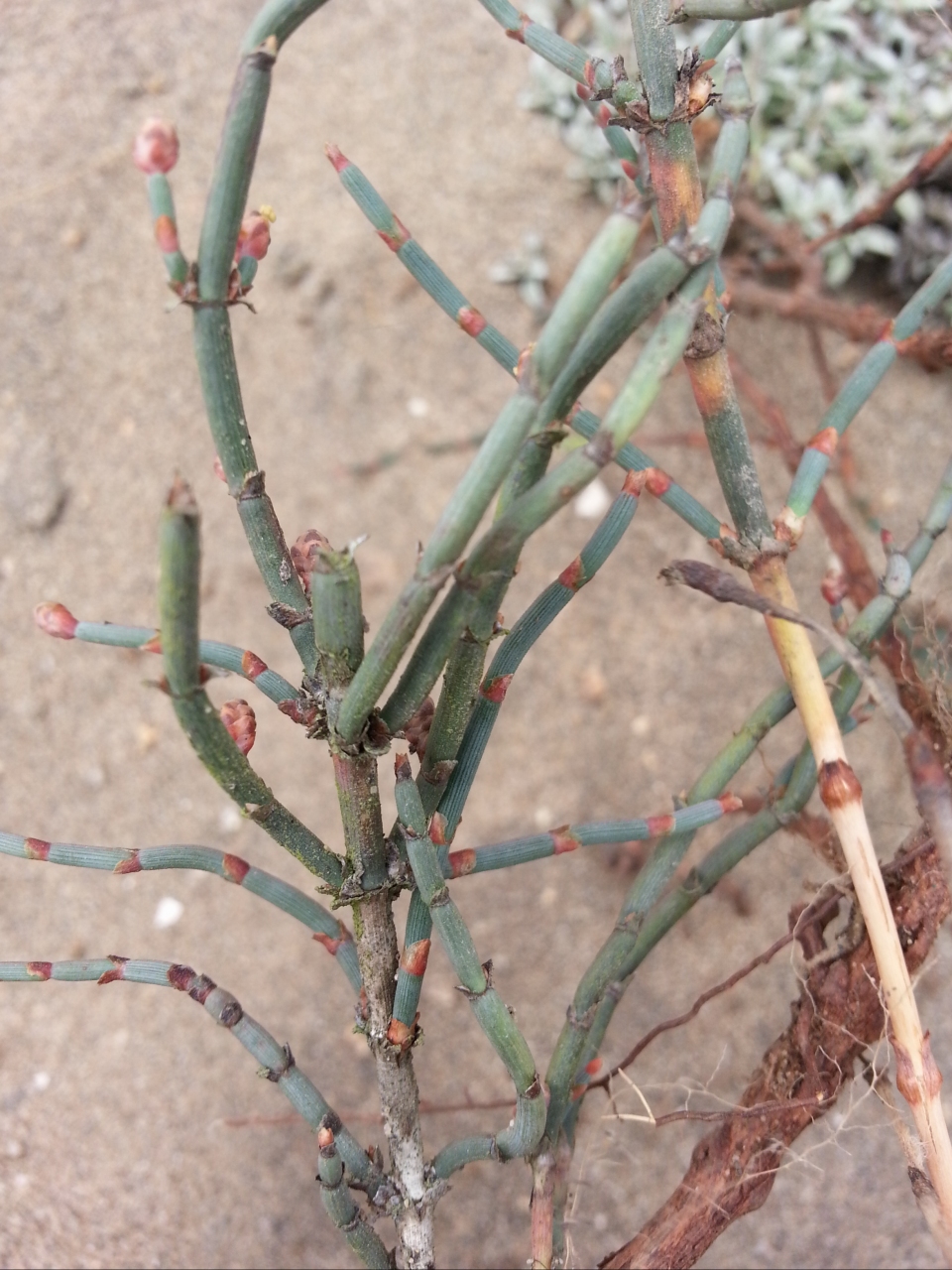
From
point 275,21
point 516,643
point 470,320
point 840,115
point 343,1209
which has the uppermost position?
point 840,115

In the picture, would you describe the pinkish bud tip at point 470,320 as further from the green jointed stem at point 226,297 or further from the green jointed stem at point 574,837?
the green jointed stem at point 574,837

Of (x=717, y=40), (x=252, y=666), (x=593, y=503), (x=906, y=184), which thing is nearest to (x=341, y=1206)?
(x=252, y=666)

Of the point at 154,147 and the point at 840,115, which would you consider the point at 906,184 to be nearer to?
the point at 840,115

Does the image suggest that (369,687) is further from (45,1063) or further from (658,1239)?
(45,1063)

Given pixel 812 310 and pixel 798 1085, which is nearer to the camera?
pixel 798 1085

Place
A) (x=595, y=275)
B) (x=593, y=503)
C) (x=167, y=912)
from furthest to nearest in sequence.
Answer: (x=593, y=503) < (x=167, y=912) < (x=595, y=275)

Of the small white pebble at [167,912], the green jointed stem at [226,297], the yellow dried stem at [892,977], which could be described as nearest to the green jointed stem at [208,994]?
the green jointed stem at [226,297]
